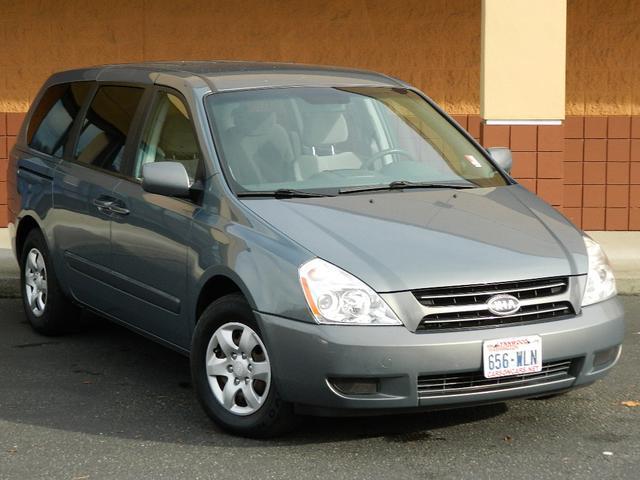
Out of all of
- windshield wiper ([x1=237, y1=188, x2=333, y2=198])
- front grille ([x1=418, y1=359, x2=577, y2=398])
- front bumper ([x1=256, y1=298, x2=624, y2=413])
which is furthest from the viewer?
windshield wiper ([x1=237, y1=188, x2=333, y2=198])

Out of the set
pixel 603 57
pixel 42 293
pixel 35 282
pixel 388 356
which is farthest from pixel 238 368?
pixel 603 57

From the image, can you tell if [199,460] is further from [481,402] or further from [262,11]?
[262,11]

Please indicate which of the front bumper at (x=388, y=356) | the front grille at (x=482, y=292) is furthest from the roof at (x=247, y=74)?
the front grille at (x=482, y=292)

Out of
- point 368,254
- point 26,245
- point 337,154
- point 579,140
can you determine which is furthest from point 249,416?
point 579,140

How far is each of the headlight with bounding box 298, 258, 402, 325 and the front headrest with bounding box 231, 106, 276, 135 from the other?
4.26 feet

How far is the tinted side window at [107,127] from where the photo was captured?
7375mm

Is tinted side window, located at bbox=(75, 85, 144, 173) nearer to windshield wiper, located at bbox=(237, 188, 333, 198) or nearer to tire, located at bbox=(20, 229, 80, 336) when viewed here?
tire, located at bbox=(20, 229, 80, 336)

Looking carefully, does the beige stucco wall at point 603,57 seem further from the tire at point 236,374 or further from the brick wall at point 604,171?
the tire at point 236,374

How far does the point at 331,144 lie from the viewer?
6781 mm

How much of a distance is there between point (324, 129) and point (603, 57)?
21.8 ft

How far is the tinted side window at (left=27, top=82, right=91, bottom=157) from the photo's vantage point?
8.18 meters

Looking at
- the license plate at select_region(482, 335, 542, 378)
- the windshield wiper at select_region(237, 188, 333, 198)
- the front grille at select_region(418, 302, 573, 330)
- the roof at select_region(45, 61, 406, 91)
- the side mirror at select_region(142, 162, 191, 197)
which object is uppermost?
the roof at select_region(45, 61, 406, 91)

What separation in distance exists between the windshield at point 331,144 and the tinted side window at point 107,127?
0.77 m

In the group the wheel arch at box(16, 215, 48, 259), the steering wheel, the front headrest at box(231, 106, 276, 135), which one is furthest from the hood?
the wheel arch at box(16, 215, 48, 259)
